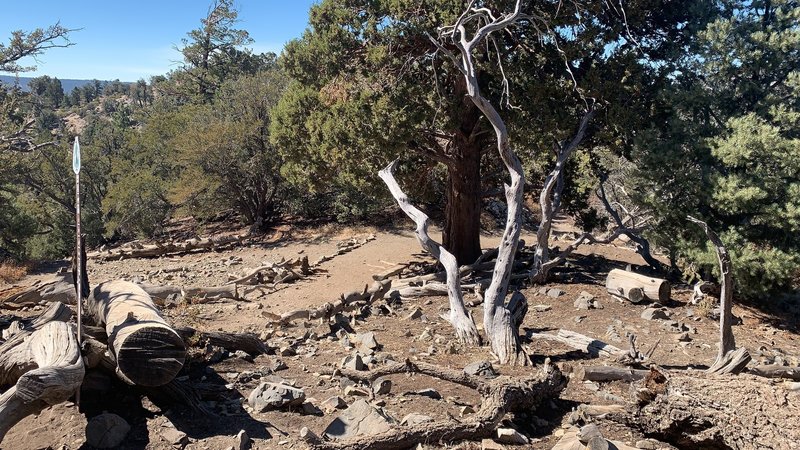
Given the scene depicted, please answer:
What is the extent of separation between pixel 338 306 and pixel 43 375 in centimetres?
626

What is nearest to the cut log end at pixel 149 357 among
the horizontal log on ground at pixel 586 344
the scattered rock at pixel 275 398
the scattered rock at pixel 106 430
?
the scattered rock at pixel 106 430

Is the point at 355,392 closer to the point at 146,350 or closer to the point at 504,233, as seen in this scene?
the point at 146,350

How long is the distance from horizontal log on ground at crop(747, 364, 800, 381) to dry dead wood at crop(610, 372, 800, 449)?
2.19 m

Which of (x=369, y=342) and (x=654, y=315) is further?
(x=654, y=315)

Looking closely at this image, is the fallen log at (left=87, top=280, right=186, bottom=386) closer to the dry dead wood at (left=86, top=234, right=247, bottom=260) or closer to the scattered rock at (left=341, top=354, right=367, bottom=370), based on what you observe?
the scattered rock at (left=341, top=354, right=367, bottom=370)

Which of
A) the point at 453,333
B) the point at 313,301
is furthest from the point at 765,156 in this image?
the point at 313,301

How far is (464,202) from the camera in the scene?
1321 centimetres

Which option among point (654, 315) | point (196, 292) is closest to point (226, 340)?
point (196, 292)

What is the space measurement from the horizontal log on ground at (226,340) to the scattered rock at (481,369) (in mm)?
2697

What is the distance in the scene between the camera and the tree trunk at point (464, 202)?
12.7 metres

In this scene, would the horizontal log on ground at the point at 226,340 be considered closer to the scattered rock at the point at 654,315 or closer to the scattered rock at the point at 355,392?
the scattered rock at the point at 355,392

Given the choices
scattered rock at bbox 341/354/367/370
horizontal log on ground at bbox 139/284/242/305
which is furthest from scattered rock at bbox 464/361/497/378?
horizontal log on ground at bbox 139/284/242/305

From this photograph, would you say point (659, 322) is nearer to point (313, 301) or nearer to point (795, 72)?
point (795, 72)

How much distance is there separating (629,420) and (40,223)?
2537cm
